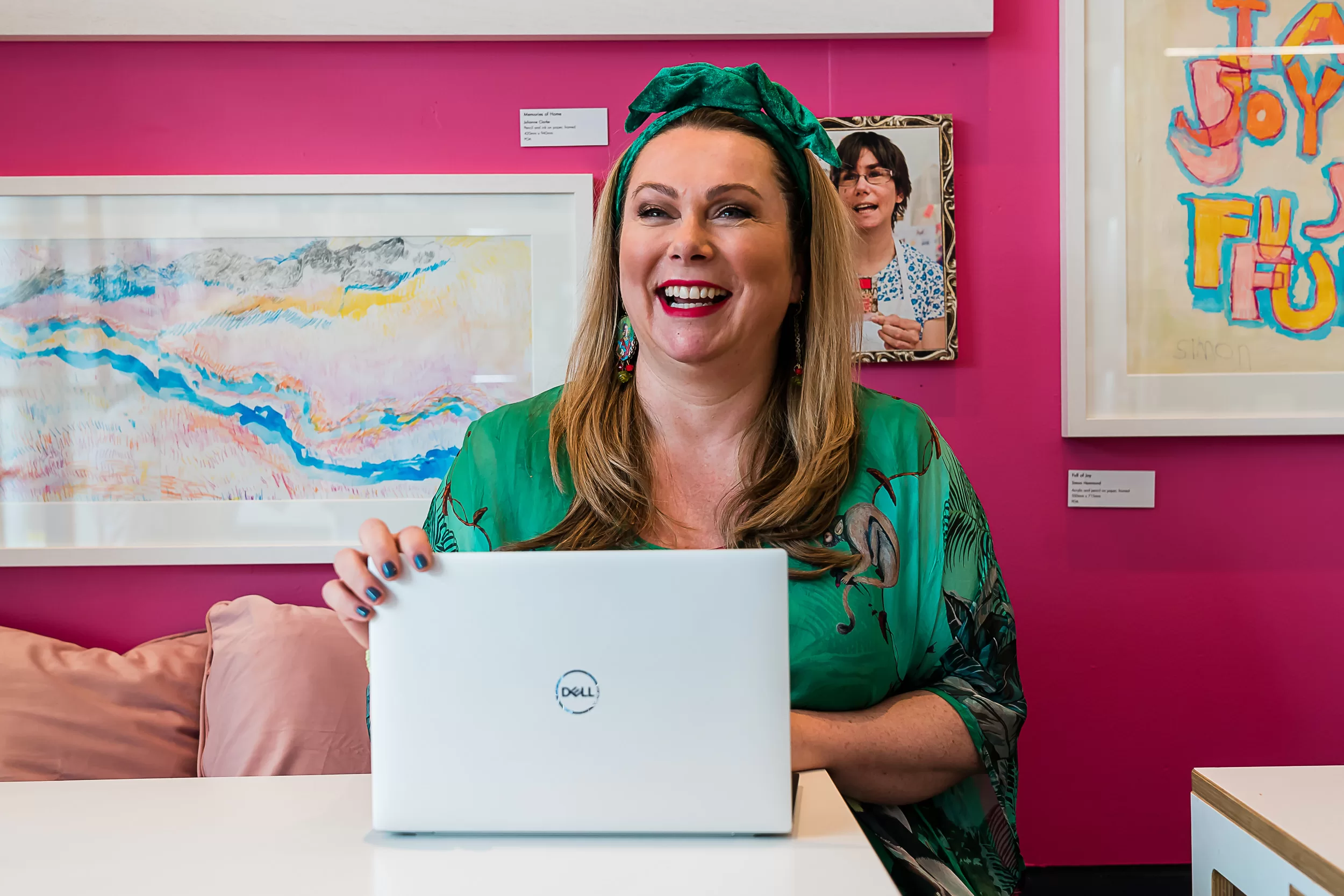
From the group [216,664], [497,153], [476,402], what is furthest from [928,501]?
[216,664]

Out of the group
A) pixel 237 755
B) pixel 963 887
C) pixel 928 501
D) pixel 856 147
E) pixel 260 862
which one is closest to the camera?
pixel 260 862

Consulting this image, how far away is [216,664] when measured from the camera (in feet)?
5.76

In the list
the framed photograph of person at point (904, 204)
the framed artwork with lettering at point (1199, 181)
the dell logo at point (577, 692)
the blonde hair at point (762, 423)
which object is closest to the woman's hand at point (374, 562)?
the dell logo at point (577, 692)

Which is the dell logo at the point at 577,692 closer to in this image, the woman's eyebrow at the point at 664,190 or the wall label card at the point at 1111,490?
the woman's eyebrow at the point at 664,190

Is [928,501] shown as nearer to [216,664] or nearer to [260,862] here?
[260,862]

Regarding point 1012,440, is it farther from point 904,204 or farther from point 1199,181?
point 1199,181

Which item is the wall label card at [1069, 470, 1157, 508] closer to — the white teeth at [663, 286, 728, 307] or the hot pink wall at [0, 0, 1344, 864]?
the hot pink wall at [0, 0, 1344, 864]

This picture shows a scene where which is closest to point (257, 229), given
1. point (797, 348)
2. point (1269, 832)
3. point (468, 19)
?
point (468, 19)

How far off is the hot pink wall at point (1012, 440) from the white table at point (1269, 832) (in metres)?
0.86

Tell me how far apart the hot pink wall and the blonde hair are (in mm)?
604

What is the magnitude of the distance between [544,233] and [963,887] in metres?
1.38

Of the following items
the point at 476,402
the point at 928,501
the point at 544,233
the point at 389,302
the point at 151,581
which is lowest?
the point at 151,581

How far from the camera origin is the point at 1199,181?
193cm

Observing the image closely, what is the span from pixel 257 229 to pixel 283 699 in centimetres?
90
